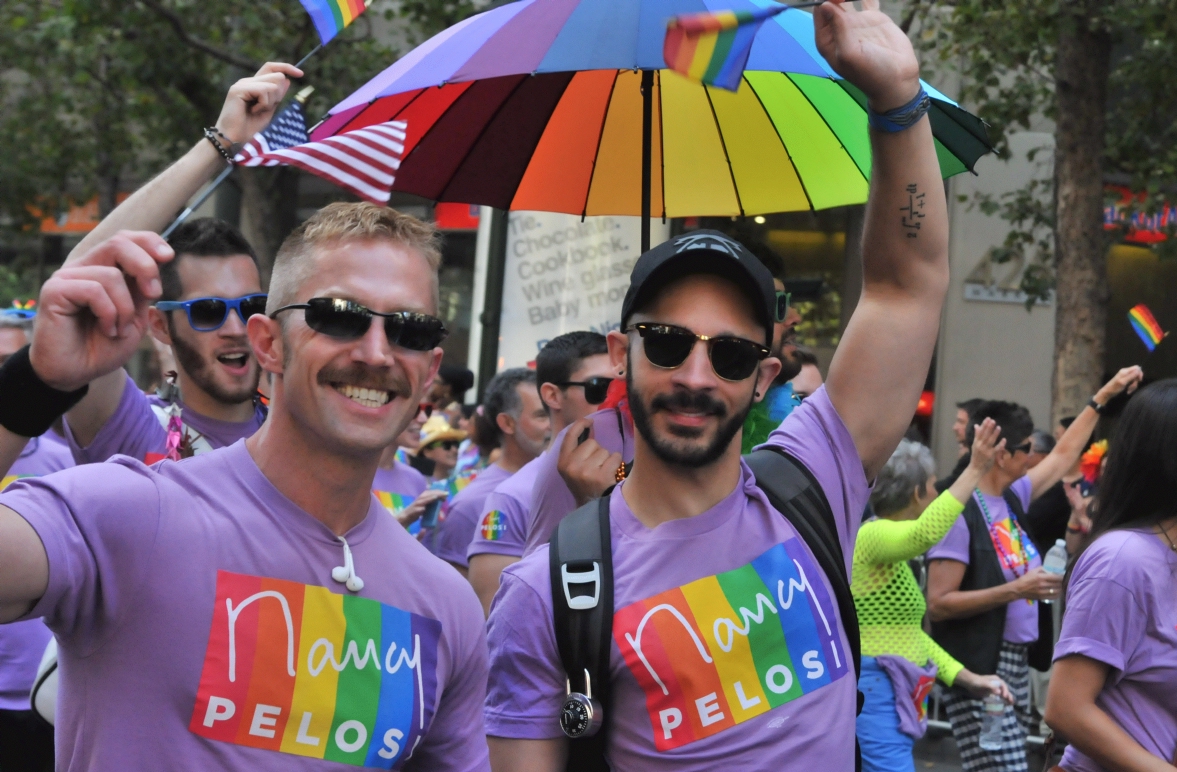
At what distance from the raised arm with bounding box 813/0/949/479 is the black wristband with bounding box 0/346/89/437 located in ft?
5.31

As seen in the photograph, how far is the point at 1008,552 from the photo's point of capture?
6.99 metres

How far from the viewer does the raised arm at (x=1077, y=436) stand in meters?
5.66

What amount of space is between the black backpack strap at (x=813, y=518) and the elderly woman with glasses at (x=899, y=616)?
2.41m

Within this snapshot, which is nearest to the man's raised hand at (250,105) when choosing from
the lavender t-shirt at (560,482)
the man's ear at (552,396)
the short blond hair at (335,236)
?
the short blond hair at (335,236)

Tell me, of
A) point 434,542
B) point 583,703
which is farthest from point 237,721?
point 434,542

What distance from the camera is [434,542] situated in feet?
21.4

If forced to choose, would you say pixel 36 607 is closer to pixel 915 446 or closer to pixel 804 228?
pixel 915 446

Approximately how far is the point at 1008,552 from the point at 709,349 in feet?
15.4

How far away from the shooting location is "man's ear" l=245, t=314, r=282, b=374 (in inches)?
102

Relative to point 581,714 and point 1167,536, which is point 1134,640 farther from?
point 581,714

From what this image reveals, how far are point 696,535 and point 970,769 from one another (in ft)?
14.2

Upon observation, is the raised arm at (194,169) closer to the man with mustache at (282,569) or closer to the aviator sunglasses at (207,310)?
the man with mustache at (282,569)

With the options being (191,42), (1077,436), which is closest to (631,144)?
(1077,436)

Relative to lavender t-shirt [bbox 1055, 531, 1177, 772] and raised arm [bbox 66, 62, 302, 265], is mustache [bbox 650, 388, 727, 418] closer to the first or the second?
raised arm [bbox 66, 62, 302, 265]
